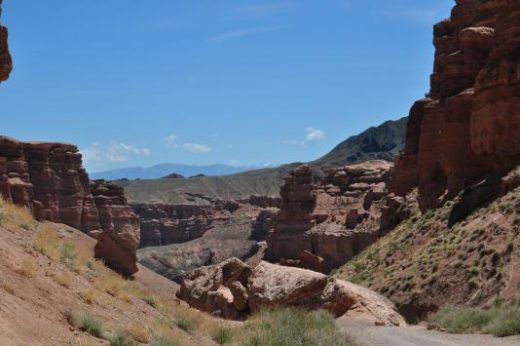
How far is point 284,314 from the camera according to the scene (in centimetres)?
1681

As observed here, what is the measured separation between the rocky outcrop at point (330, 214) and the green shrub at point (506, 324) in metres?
46.4

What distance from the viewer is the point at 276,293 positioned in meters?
22.7

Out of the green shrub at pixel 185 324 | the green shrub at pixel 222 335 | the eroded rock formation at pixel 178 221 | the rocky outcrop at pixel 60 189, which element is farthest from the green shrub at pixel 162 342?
the eroded rock formation at pixel 178 221

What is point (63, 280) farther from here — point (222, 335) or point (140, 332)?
point (222, 335)

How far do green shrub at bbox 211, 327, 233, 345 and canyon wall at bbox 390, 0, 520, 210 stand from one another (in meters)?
22.3

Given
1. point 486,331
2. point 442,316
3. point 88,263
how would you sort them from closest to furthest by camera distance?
point 88,263 → point 486,331 → point 442,316

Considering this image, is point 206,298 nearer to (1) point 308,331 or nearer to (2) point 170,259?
(1) point 308,331

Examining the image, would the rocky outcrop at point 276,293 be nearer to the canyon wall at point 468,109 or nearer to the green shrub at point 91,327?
the green shrub at point 91,327

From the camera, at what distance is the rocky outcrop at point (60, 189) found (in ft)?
245

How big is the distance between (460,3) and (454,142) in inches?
491

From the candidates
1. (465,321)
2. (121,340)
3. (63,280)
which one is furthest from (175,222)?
(121,340)

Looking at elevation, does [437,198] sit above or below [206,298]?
above

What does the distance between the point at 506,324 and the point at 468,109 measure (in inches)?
938

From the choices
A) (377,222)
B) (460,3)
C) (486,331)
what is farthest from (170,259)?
(486,331)
